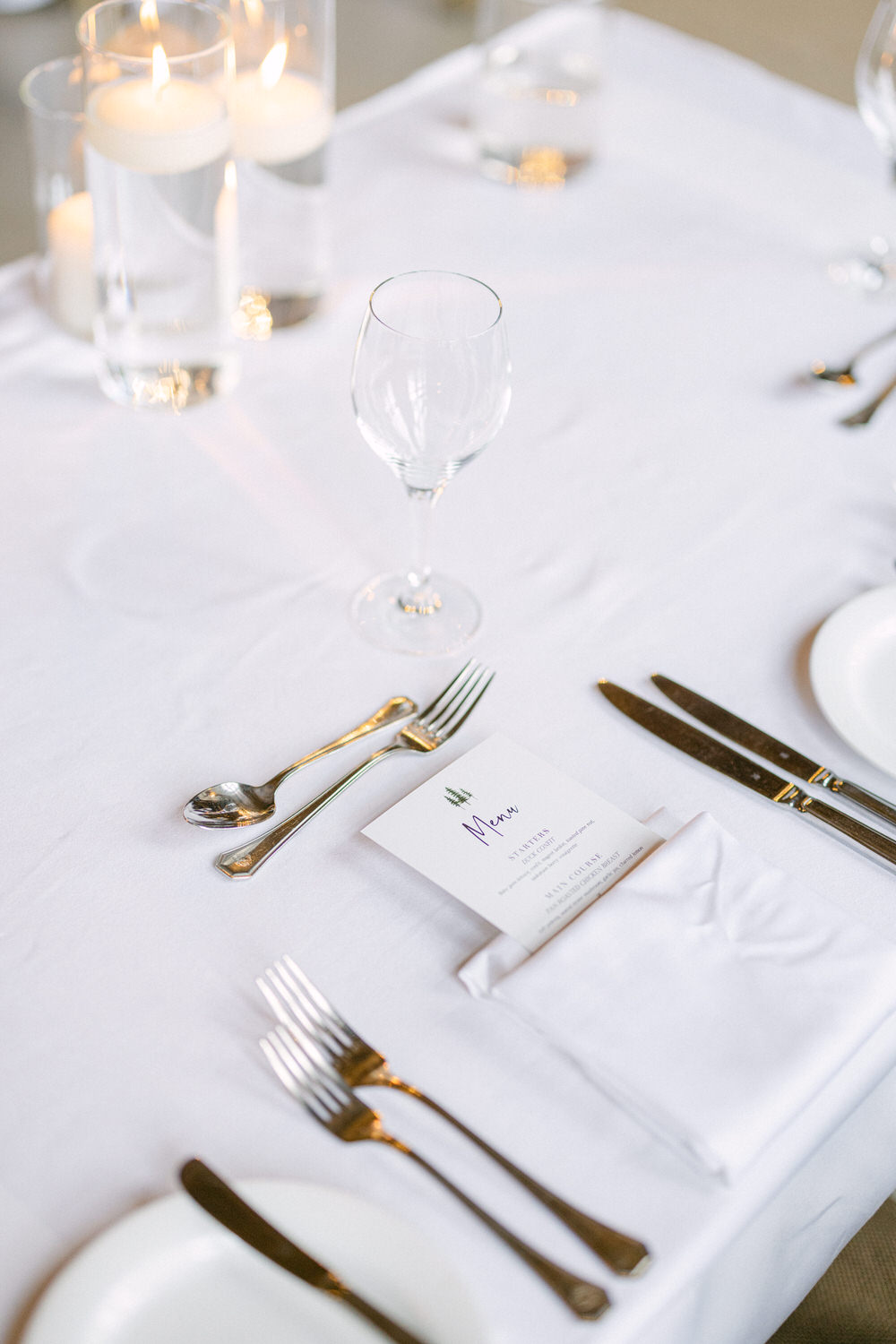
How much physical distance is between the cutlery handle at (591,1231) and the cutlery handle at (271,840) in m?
0.20

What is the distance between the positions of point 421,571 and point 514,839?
23cm

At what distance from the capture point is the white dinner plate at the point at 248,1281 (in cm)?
50

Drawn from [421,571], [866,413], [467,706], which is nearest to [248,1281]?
[467,706]

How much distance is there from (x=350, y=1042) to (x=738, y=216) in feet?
3.42

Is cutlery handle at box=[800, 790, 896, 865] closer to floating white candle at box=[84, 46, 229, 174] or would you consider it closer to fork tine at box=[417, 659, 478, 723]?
fork tine at box=[417, 659, 478, 723]

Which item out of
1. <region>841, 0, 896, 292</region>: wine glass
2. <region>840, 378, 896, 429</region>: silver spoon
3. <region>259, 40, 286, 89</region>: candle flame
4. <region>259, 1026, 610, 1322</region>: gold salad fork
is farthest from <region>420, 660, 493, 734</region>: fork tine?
<region>841, 0, 896, 292</region>: wine glass

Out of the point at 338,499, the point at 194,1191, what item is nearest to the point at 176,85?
the point at 338,499

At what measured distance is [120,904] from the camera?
2.23 feet

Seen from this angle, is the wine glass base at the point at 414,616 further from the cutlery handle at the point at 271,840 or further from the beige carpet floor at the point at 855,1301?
the beige carpet floor at the point at 855,1301

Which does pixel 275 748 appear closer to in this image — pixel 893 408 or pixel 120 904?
Answer: pixel 120 904

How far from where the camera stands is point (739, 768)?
771 mm

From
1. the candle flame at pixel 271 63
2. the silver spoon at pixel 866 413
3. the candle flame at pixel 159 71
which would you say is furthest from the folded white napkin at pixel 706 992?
the candle flame at pixel 271 63

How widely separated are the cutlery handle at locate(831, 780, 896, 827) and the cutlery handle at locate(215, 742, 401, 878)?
29cm

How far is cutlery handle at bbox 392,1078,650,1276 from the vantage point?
0.53 metres
